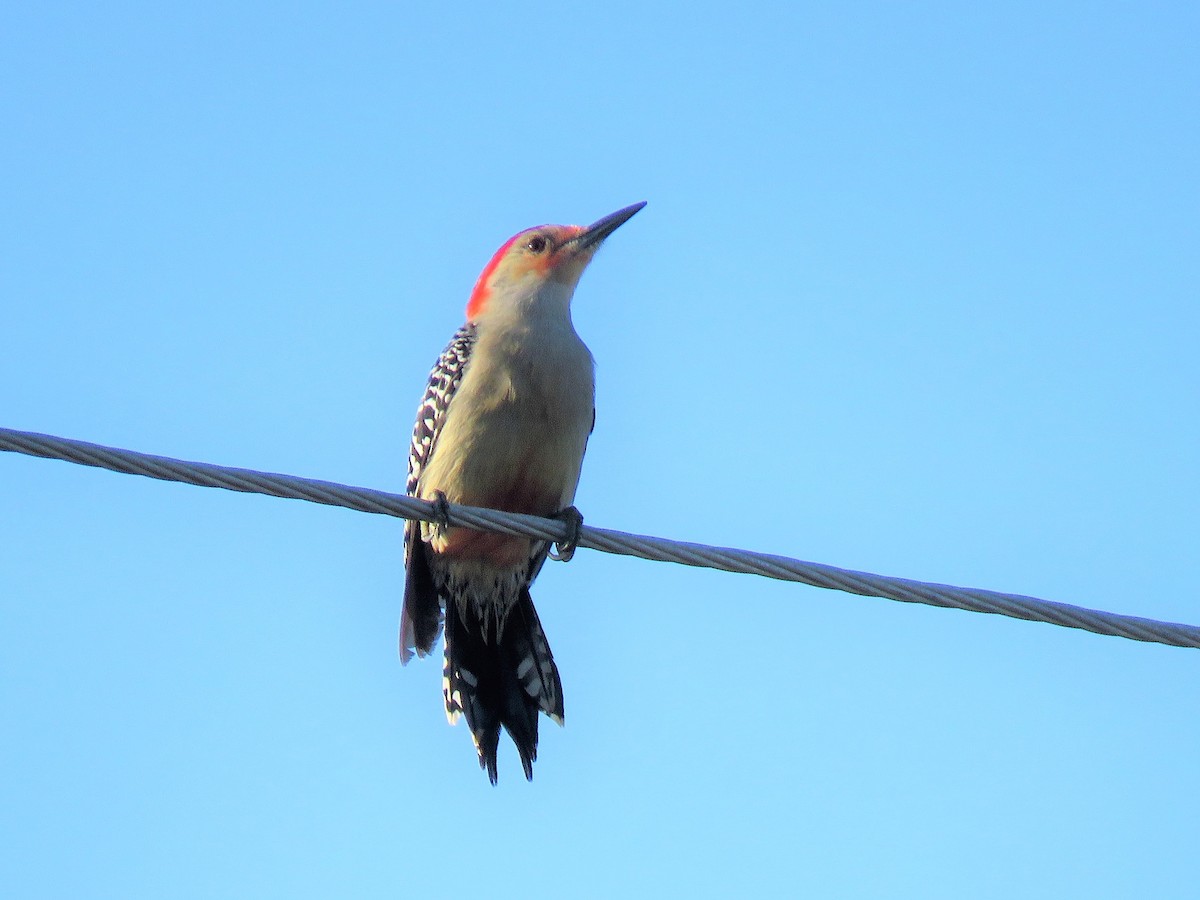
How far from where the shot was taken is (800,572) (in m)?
4.26

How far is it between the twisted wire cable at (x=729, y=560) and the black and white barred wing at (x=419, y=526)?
2550 millimetres

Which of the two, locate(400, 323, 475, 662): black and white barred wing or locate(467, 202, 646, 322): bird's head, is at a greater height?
locate(467, 202, 646, 322): bird's head

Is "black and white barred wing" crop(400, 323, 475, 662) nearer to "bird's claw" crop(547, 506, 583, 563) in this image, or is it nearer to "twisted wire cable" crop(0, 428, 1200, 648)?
"bird's claw" crop(547, 506, 583, 563)

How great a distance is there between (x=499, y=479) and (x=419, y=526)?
2.04 ft

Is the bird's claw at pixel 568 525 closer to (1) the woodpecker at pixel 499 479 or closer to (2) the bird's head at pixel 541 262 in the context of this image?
(1) the woodpecker at pixel 499 479

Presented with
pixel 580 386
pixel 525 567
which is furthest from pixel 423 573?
pixel 580 386

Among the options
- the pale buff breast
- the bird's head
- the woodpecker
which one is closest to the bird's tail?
the woodpecker

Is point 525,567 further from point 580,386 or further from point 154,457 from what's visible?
point 154,457

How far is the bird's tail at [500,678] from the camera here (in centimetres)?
710

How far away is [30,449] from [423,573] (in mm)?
3531

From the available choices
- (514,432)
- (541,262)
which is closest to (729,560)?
(514,432)

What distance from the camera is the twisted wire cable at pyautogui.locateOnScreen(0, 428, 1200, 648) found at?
12.9 feet

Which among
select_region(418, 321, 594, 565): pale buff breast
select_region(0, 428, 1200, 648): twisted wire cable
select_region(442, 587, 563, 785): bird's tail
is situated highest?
select_region(418, 321, 594, 565): pale buff breast

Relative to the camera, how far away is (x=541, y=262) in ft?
25.2
